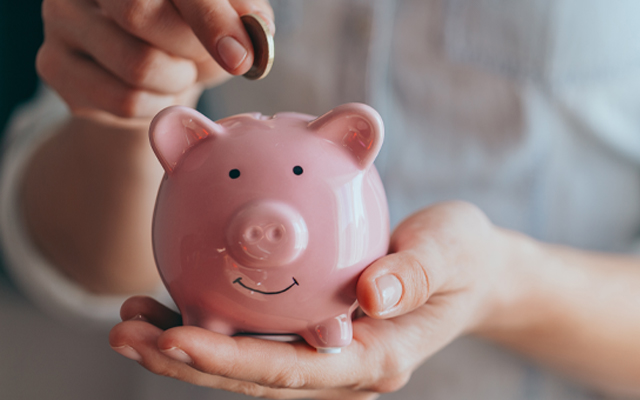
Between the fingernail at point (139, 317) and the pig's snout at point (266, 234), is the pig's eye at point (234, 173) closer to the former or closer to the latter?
the pig's snout at point (266, 234)

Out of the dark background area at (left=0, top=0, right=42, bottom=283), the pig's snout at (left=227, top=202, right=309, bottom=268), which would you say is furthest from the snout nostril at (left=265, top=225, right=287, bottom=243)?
the dark background area at (left=0, top=0, right=42, bottom=283)

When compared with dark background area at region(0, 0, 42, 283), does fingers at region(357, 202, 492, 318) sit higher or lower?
lower

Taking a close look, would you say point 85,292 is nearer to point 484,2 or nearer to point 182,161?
point 182,161

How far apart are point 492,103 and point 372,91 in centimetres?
26

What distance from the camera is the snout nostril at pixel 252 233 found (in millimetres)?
542

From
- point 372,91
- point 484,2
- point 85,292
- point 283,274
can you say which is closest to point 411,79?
point 372,91

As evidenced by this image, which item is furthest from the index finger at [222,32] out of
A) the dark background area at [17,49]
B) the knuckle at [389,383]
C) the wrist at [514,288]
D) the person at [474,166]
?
the dark background area at [17,49]

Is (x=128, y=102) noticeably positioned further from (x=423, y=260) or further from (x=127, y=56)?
(x=423, y=260)

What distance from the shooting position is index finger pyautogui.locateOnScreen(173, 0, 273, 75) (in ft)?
1.99

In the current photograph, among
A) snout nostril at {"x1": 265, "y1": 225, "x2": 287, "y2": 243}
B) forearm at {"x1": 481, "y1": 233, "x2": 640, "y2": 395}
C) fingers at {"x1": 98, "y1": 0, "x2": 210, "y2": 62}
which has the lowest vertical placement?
forearm at {"x1": 481, "y1": 233, "x2": 640, "y2": 395}

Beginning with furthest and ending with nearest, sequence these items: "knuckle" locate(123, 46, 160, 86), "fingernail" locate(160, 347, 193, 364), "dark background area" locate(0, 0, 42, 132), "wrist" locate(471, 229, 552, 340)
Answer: "dark background area" locate(0, 0, 42, 132) < "wrist" locate(471, 229, 552, 340) < "knuckle" locate(123, 46, 160, 86) < "fingernail" locate(160, 347, 193, 364)

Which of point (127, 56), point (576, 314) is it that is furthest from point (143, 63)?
point (576, 314)

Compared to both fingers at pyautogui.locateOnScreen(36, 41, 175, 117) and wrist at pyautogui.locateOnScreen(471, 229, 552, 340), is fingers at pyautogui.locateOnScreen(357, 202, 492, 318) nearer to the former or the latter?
wrist at pyautogui.locateOnScreen(471, 229, 552, 340)

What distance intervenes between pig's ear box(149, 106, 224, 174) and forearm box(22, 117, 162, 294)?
43cm
